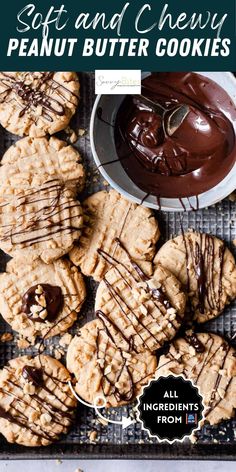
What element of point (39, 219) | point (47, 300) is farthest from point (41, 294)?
point (39, 219)

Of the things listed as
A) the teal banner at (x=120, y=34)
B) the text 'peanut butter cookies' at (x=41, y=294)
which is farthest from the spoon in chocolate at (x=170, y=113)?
the text 'peanut butter cookies' at (x=41, y=294)

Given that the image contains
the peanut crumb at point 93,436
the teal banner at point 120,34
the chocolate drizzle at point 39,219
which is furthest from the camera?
the peanut crumb at point 93,436

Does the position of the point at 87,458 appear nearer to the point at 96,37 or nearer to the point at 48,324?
the point at 48,324

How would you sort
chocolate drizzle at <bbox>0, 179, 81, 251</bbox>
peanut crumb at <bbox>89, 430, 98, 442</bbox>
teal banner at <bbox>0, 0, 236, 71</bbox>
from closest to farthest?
teal banner at <bbox>0, 0, 236, 71</bbox> < chocolate drizzle at <bbox>0, 179, 81, 251</bbox> < peanut crumb at <bbox>89, 430, 98, 442</bbox>

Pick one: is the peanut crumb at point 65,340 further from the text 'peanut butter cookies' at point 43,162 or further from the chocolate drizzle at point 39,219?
the text 'peanut butter cookies' at point 43,162

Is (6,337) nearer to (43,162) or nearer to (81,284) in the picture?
(81,284)

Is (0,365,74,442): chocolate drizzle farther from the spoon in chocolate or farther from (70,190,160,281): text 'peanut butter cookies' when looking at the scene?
the spoon in chocolate

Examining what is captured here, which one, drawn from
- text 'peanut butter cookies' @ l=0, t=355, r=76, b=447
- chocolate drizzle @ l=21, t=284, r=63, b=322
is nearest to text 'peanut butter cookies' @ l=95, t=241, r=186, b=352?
chocolate drizzle @ l=21, t=284, r=63, b=322
